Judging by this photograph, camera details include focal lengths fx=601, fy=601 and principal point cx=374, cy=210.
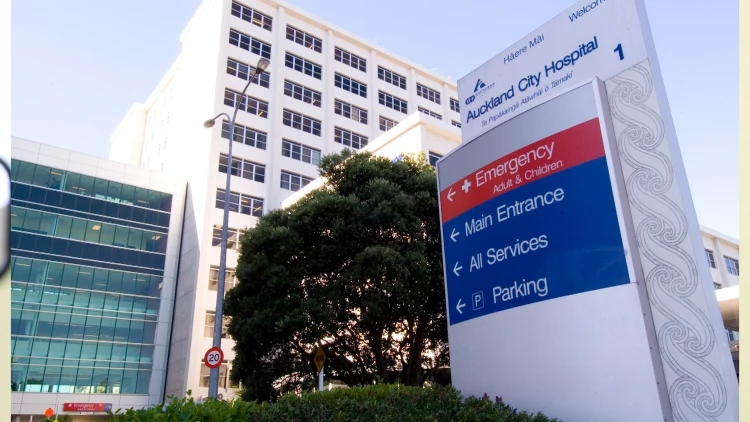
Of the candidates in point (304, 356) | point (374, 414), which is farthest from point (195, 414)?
point (304, 356)

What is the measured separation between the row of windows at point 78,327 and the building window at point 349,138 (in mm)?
19209

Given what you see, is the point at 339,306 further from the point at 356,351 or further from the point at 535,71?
the point at 535,71

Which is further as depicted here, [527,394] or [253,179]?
[253,179]

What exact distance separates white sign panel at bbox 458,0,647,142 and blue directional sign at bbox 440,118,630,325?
810 millimetres

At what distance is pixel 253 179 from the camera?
41.7m

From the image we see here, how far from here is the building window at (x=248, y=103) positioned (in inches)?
1686

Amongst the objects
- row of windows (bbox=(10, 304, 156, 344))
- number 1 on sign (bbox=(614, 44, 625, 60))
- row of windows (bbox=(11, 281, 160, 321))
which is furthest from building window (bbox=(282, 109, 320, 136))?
number 1 on sign (bbox=(614, 44, 625, 60))

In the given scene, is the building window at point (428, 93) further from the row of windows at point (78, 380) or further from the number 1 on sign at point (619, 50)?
the number 1 on sign at point (619, 50)

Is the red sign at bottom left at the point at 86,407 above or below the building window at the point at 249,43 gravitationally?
below

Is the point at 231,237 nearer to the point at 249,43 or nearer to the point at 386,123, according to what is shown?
the point at 249,43

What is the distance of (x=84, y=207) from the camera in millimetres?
38812

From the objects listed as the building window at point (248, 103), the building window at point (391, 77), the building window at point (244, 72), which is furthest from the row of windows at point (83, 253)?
the building window at point (391, 77)

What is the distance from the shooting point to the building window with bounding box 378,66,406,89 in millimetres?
53013

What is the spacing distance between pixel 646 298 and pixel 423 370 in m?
12.7
